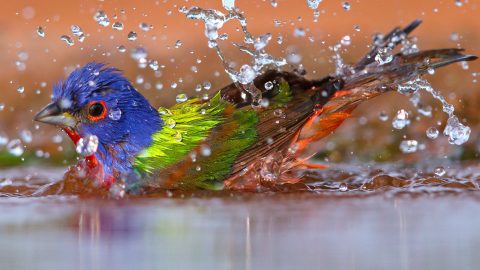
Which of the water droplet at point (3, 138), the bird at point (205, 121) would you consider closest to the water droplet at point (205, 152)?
the bird at point (205, 121)

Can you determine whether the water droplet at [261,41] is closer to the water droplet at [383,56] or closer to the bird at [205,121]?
the bird at [205,121]

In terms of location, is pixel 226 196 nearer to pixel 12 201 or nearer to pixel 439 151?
pixel 12 201

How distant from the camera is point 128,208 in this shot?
15.9 ft

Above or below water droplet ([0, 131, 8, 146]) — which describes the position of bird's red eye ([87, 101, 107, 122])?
below

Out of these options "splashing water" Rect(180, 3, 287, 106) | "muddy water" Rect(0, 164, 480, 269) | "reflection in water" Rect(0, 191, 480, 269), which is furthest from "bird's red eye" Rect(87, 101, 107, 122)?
"splashing water" Rect(180, 3, 287, 106)

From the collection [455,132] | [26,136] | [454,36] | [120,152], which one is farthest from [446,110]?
[454,36]

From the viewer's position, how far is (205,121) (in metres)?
5.71

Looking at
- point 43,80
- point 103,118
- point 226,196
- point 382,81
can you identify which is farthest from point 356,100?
point 43,80

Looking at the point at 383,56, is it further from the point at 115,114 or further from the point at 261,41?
the point at 115,114

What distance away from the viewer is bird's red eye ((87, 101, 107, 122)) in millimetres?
5645

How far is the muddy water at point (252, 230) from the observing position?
3340 millimetres

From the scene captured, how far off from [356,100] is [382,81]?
20cm

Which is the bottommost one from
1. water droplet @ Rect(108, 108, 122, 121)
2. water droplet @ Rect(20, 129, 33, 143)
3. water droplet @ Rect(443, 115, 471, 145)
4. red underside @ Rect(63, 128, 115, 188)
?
red underside @ Rect(63, 128, 115, 188)

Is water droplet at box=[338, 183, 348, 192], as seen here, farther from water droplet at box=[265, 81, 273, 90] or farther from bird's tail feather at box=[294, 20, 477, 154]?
water droplet at box=[265, 81, 273, 90]
